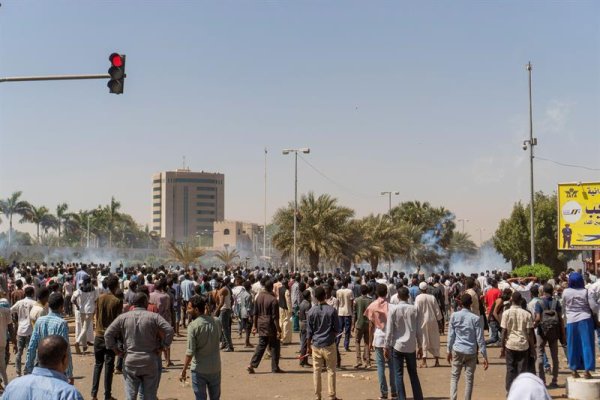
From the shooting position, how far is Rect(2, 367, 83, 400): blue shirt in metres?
4.39

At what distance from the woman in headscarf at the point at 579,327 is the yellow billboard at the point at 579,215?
89.5 ft

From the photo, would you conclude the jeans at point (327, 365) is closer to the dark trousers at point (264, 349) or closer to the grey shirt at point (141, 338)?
the dark trousers at point (264, 349)

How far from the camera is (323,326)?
1176 cm

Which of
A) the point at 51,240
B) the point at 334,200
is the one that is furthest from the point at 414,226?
the point at 51,240

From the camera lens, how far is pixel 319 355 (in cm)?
1170

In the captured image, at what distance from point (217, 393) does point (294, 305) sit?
12.1 metres

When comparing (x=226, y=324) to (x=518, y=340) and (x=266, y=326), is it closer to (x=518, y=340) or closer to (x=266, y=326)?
(x=266, y=326)

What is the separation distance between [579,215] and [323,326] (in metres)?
29.6

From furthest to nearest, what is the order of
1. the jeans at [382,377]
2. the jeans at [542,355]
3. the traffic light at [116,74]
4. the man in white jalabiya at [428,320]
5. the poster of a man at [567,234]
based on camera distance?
the poster of a man at [567,234]
the man in white jalabiya at [428,320]
the traffic light at [116,74]
the jeans at [542,355]
the jeans at [382,377]

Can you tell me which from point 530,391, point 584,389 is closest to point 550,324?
point 584,389

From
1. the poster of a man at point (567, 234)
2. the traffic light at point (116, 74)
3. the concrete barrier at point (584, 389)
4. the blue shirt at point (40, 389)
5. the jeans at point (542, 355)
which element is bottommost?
the concrete barrier at point (584, 389)

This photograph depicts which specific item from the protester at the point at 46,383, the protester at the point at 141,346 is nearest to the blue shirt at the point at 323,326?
the protester at the point at 141,346

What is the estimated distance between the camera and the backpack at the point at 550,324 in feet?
41.8

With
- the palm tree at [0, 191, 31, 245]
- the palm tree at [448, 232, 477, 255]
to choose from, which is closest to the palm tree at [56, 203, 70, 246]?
the palm tree at [0, 191, 31, 245]
